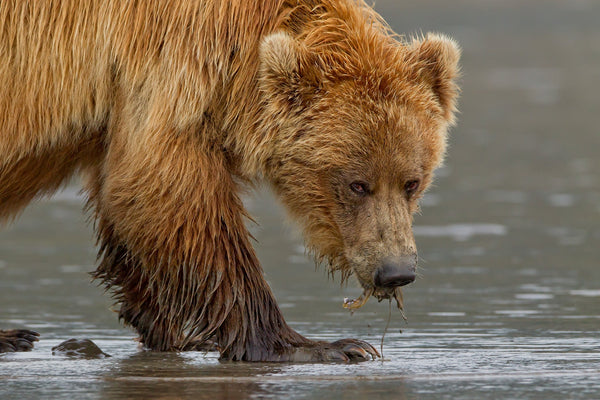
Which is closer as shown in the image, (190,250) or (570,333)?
(190,250)

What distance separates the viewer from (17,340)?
20.4ft

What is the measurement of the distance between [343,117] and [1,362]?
1.95 m

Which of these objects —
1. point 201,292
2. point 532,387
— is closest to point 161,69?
point 201,292

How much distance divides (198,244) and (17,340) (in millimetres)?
1124

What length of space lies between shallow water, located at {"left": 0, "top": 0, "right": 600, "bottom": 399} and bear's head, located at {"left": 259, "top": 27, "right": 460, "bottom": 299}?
0.41m

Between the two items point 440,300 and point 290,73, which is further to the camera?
point 440,300

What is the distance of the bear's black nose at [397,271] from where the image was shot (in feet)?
18.5

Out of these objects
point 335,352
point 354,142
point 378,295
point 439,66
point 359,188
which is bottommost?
point 335,352

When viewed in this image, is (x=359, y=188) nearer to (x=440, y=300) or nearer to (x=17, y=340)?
(x=440, y=300)

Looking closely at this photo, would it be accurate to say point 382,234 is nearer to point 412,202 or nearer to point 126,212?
point 412,202

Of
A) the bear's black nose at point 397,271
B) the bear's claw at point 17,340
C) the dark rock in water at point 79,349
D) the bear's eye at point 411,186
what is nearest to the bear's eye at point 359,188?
the bear's eye at point 411,186

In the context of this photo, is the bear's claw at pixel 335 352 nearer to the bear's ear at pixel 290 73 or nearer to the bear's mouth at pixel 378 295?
the bear's mouth at pixel 378 295

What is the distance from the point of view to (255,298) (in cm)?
590

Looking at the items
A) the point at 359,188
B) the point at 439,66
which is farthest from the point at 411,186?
the point at 439,66
